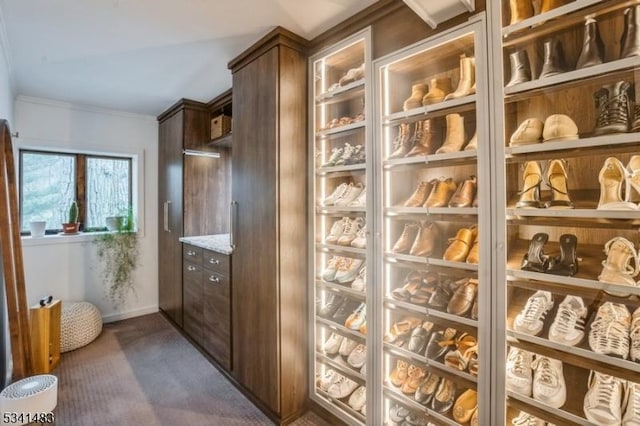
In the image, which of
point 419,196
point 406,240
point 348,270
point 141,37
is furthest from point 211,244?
point 419,196

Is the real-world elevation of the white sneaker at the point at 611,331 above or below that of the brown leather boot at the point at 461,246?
below

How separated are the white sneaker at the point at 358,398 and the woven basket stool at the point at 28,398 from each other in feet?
5.58

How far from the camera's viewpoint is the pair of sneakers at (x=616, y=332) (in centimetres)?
99

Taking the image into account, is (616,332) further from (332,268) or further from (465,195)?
(332,268)

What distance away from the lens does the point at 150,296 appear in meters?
3.78

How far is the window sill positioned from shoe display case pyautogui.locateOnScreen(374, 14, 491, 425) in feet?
11.0

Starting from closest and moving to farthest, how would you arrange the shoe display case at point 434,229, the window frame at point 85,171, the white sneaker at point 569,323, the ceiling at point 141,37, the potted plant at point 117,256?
the white sneaker at point 569,323
the shoe display case at point 434,229
the ceiling at point 141,37
the window frame at point 85,171
the potted plant at point 117,256

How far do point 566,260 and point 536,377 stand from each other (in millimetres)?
473

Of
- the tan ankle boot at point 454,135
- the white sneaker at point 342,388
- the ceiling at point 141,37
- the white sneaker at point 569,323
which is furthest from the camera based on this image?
the white sneaker at point 342,388

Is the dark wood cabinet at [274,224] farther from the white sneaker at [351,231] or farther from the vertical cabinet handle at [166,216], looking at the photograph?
the vertical cabinet handle at [166,216]

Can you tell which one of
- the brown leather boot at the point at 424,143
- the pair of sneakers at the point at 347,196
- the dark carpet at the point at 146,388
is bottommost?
the dark carpet at the point at 146,388

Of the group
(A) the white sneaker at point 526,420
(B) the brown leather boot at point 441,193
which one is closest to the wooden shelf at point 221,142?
(B) the brown leather boot at point 441,193

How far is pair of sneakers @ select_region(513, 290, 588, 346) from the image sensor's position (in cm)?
110

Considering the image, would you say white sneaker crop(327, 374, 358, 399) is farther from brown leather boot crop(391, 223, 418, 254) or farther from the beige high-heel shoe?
the beige high-heel shoe
